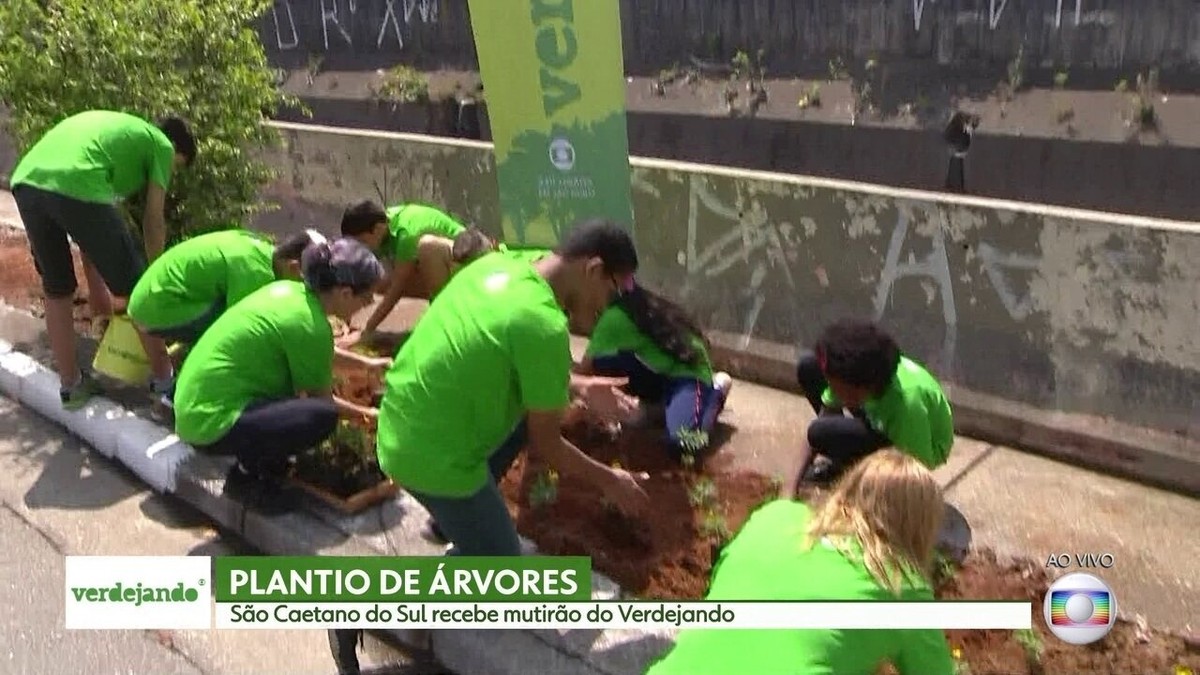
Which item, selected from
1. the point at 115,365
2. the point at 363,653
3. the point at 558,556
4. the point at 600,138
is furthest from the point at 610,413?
the point at 115,365

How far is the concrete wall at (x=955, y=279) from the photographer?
4.49 meters

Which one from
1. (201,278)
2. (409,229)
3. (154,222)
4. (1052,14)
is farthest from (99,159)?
(1052,14)

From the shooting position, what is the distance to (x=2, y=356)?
6469mm

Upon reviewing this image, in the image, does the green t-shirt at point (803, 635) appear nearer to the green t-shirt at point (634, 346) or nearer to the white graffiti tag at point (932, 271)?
the green t-shirt at point (634, 346)

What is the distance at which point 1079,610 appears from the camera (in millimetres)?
3582

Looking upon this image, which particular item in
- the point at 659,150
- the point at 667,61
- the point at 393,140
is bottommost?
the point at 659,150

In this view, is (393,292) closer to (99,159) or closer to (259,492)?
(99,159)

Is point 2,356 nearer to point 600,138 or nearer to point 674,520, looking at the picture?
point 600,138

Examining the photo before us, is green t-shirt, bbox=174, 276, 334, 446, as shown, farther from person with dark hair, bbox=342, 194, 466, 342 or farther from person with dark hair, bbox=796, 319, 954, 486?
person with dark hair, bbox=796, 319, 954, 486

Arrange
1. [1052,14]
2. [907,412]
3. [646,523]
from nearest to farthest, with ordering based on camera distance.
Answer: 1. [907,412]
2. [646,523]
3. [1052,14]

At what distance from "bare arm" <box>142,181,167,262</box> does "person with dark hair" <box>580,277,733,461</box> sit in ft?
7.55

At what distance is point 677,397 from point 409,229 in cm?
195

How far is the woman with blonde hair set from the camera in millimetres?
2225

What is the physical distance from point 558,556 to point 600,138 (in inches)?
95.1
